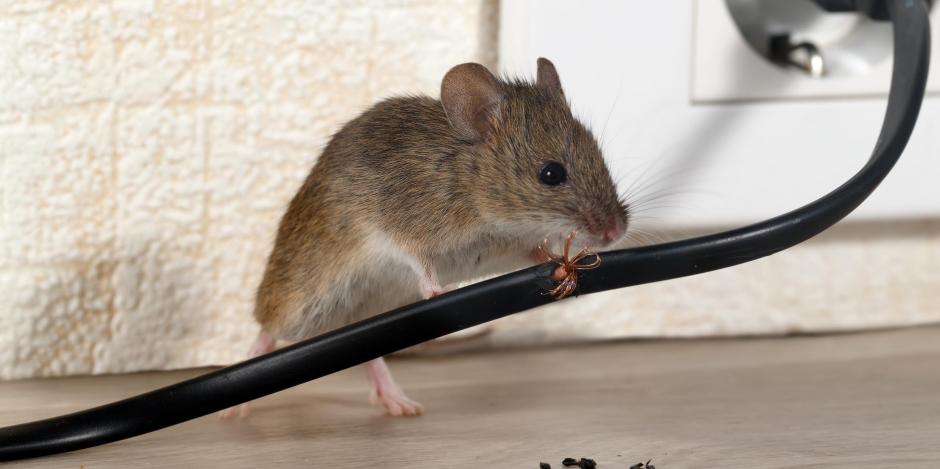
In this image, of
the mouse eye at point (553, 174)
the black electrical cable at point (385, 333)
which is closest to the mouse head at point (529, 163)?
the mouse eye at point (553, 174)

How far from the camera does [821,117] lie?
0.94m

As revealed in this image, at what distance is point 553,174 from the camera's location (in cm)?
69

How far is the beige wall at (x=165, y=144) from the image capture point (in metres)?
0.84

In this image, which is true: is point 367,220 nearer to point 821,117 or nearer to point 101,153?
point 101,153

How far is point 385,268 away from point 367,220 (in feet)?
0.13

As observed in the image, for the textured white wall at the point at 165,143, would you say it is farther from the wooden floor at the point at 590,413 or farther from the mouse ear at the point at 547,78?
the mouse ear at the point at 547,78

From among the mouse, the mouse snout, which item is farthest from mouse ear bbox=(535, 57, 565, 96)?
the mouse snout

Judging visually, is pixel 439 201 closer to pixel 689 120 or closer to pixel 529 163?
pixel 529 163

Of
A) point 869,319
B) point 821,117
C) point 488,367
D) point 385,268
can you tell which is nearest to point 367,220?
point 385,268

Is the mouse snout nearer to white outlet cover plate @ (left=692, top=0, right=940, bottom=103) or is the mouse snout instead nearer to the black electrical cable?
the black electrical cable

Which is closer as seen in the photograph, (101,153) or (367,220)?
(367,220)

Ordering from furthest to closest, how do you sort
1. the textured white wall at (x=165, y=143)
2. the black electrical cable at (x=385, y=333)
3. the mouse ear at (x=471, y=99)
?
the textured white wall at (x=165, y=143) → the mouse ear at (x=471, y=99) → the black electrical cable at (x=385, y=333)

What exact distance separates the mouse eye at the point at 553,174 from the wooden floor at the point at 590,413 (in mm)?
169

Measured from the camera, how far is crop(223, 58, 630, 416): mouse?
0.68 metres
